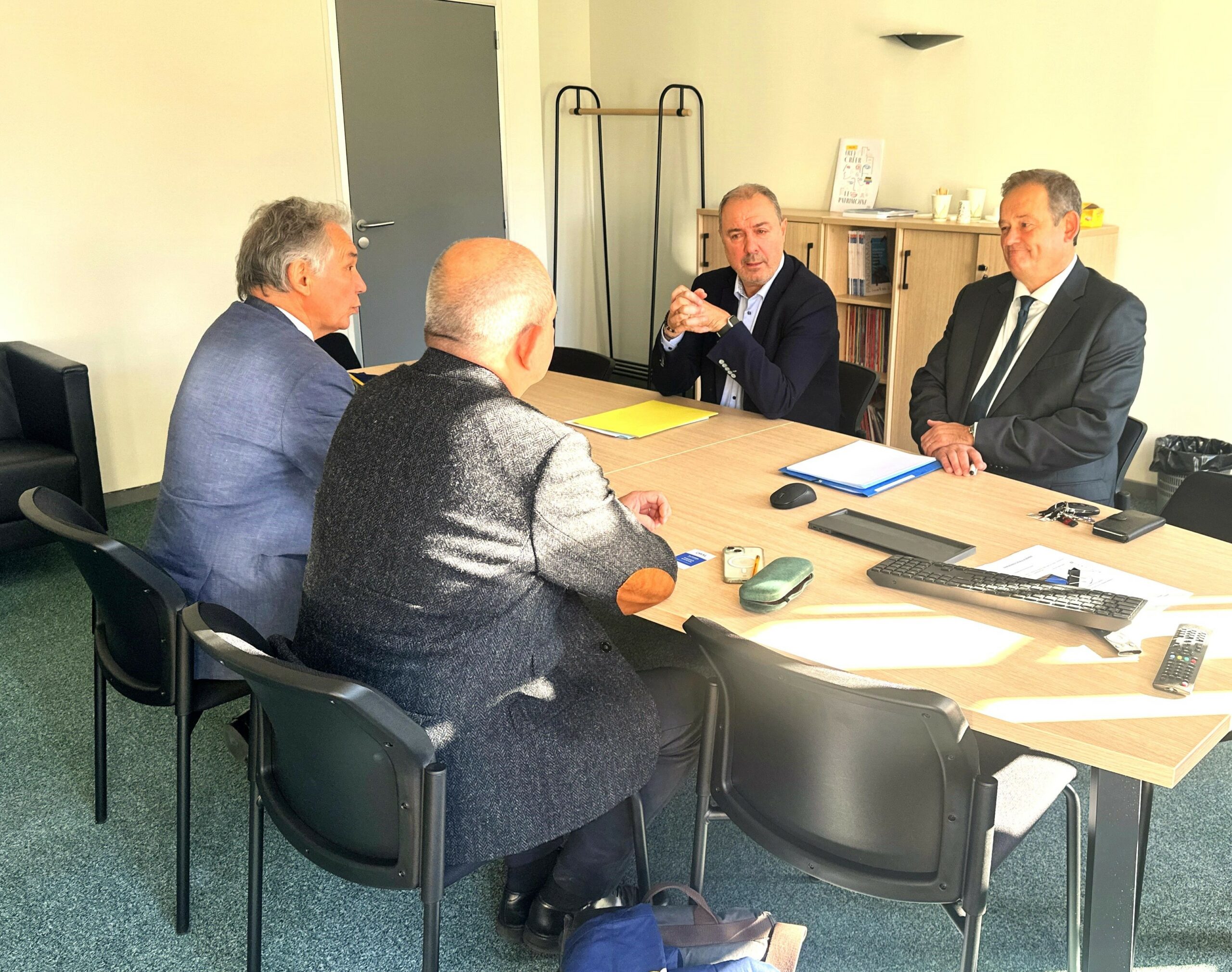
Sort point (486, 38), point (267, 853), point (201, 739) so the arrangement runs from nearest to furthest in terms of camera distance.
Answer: point (267, 853), point (201, 739), point (486, 38)

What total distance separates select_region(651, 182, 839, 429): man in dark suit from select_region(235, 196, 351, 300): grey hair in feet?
3.36

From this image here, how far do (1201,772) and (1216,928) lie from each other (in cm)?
61

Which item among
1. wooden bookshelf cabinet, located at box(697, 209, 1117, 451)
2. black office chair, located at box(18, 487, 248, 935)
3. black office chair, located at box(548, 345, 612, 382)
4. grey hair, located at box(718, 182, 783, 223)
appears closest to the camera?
black office chair, located at box(18, 487, 248, 935)

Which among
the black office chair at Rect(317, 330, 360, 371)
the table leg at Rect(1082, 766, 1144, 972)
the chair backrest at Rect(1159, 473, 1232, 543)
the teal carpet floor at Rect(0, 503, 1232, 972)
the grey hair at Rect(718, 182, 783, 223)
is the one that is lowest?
the teal carpet floor at Rect(0, 503, 1232, 972)

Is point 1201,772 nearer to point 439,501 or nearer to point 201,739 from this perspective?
point 439,501

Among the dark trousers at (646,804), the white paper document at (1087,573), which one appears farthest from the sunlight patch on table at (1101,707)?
the dark trousers at (646,804)

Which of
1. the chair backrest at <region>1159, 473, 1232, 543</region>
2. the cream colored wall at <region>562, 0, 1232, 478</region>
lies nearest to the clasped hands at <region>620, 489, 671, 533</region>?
the chair backrest at <region>1159, 473, 1232, 543</region>

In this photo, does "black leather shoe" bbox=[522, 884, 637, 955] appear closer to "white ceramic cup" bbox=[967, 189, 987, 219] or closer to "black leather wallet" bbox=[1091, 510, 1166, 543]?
"black leather wallet" bbox=[1091, 510, 1166, 543]

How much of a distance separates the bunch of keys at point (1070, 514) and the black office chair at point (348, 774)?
4.53ft

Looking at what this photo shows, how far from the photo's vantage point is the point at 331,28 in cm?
509

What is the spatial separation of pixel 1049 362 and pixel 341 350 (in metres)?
2.32

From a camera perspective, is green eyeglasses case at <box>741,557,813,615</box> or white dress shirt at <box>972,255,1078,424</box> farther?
white dress shirt at <box>972,255,1078,424</box>

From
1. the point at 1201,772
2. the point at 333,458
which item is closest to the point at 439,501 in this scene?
the point at 333,458

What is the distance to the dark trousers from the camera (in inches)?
80.4
